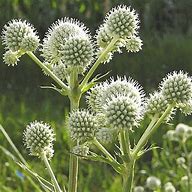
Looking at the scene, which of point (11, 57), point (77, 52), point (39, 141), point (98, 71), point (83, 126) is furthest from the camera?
point (98, 71)

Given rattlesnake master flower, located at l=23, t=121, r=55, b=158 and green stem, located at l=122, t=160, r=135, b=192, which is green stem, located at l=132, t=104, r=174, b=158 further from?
rattlesnake master flower, located at l=23, t=121, r=55, b=158

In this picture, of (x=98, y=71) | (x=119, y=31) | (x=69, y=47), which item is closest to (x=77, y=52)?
(x=69, y=47)

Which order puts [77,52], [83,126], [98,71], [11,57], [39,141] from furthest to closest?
[98,71], [11,57], [39,141], [77,52], [83,126]

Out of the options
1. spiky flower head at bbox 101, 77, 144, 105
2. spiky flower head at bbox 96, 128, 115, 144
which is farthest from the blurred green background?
spiky flower head at bbox 96, 128, 115, 144

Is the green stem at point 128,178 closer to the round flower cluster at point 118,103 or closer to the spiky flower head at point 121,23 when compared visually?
the round flower cluster at point 118,103

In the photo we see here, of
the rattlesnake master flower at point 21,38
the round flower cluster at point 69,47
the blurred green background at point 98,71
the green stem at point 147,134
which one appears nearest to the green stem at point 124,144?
the green stem at point 147,134

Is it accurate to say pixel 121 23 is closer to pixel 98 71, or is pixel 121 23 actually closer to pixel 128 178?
pixel 128 178

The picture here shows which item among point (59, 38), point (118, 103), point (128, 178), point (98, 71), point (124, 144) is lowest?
A: point (128, 178)
